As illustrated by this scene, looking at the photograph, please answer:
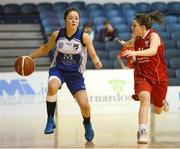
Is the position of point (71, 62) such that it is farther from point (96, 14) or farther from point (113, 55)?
point (96, 14)

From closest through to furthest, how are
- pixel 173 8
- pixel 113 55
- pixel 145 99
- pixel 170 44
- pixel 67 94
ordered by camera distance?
1. pixel 145 99
2. pixel 67 94
3. pixel 113 55
4. pixel 170 44
5. pixel 173 8

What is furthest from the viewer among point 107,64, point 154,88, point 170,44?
point 170,44

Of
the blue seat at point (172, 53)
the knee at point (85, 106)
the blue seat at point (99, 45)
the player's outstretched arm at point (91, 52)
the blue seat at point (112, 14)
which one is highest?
the blue seat at point (112, 14)

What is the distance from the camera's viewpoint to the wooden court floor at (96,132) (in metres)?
6.24

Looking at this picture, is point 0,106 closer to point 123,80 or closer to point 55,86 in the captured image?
point 123,80

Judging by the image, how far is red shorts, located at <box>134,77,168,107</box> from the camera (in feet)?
21.1

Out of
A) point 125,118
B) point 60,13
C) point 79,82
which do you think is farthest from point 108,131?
point 60,13

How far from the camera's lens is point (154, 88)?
6727 millimetres

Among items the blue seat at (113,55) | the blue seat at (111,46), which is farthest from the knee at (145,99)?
the blue seat at (111,46)

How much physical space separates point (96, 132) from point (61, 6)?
7.91 m

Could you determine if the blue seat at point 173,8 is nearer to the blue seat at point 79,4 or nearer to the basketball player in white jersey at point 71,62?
the blue seat at point 79,4

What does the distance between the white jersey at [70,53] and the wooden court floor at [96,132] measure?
879 millimetres

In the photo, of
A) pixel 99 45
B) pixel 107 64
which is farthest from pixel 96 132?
pixel 99 45

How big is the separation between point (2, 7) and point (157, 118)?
668cm
